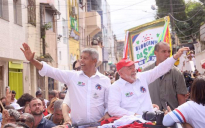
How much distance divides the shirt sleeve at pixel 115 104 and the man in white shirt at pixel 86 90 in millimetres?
243

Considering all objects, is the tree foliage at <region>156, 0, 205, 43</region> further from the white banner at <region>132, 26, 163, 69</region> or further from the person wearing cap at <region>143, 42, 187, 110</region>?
the person wearing cap at <region>143, 42, 187, 110</region>

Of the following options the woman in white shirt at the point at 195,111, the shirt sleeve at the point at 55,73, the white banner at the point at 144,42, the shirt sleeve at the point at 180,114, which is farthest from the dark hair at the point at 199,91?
the white banner at the point at 144,42

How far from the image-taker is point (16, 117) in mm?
7062

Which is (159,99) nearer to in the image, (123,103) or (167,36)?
(123,103)

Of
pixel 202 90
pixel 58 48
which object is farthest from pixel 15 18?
pixel 202 90

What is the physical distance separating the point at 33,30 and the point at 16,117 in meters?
18.0


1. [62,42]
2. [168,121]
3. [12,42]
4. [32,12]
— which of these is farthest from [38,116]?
[62,42]

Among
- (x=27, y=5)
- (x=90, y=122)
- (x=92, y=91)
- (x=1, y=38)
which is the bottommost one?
(x=90, y=122)

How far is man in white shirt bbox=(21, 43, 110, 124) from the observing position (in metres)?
6.27

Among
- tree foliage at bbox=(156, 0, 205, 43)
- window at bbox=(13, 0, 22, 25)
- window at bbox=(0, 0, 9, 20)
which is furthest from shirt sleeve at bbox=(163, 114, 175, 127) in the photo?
tree foliage at bbox=(156, 0, 205, 43)

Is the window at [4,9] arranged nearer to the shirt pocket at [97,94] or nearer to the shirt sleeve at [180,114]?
the shirt pocket at [97,94]

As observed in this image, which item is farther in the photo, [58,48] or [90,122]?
[58,48]

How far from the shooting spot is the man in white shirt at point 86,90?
6.27 metres

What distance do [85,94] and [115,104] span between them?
1.81 feet
